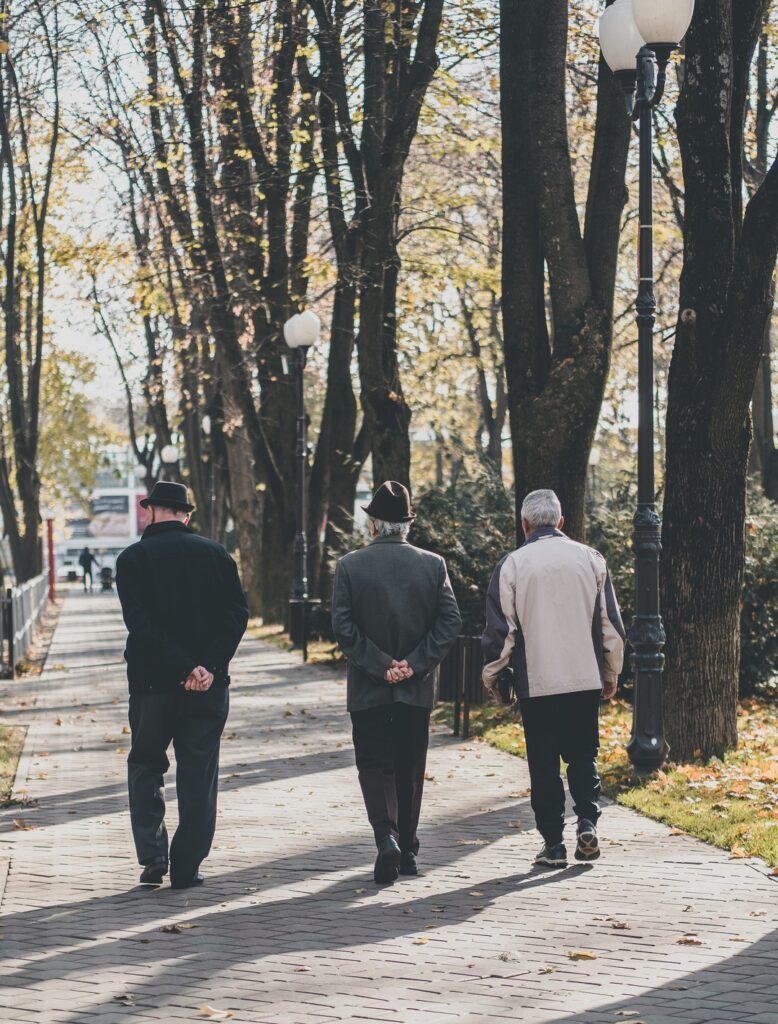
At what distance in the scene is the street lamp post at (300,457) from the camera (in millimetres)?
21906

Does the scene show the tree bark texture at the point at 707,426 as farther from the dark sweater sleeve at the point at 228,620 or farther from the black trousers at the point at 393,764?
the dark sweater sleeve at the point at 228,620

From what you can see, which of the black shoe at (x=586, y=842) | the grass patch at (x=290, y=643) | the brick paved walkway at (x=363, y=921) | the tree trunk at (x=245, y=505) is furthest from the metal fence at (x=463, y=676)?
the tree trunk at (x=245, y=505)

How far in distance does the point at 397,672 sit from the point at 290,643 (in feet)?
54.9

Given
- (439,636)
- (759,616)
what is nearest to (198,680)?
(439,636)

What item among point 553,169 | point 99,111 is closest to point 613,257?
point 553,169

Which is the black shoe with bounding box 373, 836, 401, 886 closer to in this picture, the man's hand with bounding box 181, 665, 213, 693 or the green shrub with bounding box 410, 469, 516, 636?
the man's hand with bounding box 181, 665, 213, 693

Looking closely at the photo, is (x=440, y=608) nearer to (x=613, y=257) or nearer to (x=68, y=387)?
(x=613, y=257)

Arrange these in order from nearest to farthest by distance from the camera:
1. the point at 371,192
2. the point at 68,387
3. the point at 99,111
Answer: the point at 371,192 → the point at 99,111 → the point at 68,387

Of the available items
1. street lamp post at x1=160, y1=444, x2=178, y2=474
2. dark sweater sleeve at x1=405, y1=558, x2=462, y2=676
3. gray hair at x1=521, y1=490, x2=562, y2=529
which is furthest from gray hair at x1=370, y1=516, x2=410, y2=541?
street lamp post at x1=160, y1=444, x2=178, y2=474

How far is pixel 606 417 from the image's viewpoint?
36938 millimetres

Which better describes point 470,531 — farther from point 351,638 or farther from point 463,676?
point 351,638

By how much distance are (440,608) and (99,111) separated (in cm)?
1994

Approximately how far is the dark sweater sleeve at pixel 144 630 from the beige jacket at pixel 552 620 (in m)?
1.53

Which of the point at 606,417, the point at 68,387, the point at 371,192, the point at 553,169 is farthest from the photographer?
the point at 68,387
